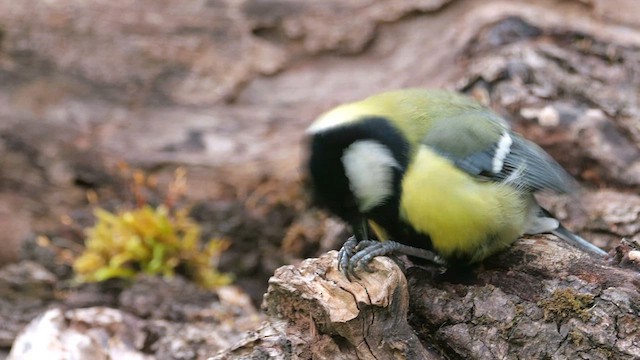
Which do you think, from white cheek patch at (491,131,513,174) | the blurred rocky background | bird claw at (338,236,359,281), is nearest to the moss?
the blurred rocky background

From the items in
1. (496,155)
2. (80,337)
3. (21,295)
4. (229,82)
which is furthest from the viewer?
(229,82)

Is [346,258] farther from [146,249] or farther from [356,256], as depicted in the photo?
[146,249]

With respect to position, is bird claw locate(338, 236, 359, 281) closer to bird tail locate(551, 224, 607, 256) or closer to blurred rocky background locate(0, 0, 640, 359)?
bird tail locate(551, 224, 607, 256)

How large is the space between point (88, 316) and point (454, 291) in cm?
135

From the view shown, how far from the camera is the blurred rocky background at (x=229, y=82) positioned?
3598 millimetres

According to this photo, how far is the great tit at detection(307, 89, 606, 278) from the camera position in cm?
211

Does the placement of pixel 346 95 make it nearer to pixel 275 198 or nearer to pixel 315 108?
pixel 315 108

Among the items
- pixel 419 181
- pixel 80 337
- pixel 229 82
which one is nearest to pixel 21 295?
pixel 80 337

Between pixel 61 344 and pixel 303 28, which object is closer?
pixel 61 344

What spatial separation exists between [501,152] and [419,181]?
412mm

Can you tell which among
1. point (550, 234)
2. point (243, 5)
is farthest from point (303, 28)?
point (550, 234)

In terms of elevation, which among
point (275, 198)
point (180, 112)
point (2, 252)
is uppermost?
point (180, 112)

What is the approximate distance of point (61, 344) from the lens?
8.47ft

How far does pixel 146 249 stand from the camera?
3.39 metres
